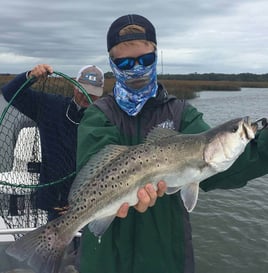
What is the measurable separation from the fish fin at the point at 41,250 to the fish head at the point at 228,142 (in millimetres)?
1294

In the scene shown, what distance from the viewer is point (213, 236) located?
10914 millimetres

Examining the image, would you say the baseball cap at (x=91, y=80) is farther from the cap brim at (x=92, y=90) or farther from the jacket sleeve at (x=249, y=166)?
the jacket sleeve at (x=249, y=166)

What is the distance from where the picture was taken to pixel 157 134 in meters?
3.04

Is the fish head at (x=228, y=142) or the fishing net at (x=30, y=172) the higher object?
the fish head at (x=228, y=142)

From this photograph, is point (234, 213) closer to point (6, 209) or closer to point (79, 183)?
point (6, 209)

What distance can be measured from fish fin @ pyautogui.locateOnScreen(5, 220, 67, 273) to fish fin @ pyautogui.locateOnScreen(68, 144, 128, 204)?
320 mm

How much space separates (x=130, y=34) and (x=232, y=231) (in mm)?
9047

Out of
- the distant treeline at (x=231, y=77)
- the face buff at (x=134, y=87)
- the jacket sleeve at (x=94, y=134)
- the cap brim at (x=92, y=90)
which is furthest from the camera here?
the distant treeline at (x=231, y=77)

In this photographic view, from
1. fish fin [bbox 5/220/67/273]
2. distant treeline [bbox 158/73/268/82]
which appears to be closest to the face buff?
fish fin [bbox 5/220/67/273]

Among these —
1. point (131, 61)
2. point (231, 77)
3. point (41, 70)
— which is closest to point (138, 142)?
point (131, 61)

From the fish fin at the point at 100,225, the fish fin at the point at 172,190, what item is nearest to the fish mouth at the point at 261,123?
the fish fin at the point at 172,190

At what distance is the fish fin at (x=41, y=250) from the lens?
10.4 feet

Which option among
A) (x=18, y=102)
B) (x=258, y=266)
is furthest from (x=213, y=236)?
(x=18, y=102)

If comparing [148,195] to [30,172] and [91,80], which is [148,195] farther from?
[30,172]
